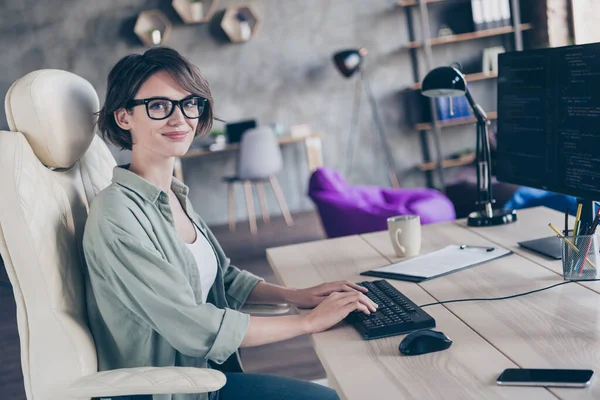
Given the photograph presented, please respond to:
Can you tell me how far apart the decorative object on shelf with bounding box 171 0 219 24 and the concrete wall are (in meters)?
0.13

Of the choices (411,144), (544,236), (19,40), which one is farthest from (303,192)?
(544,236)

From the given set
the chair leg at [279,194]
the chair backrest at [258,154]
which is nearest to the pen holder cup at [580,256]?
the chair backrest at [258,154]

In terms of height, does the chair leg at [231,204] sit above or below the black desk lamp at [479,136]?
below

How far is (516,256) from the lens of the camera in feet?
5.93

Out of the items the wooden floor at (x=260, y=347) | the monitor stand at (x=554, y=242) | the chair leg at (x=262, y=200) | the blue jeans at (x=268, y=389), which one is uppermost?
the monitor stand at (x=554, y=242)

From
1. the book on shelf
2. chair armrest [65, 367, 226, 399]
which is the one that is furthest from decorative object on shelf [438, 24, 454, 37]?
chair armrest [65, 367, 226, 399]

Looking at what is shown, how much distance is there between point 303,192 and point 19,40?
292 cm

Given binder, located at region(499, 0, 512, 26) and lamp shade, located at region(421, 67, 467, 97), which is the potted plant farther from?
lamp shade, located at region(421, 67, 467, 97)

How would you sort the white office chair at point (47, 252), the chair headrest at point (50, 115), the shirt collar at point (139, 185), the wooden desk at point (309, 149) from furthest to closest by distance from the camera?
1. the wooden desk at point (309, 149)
2. the shirt collar at point (139, 185)
3. the chair headrest at point (50, 115)
4. the white office chair at point (47, 252)

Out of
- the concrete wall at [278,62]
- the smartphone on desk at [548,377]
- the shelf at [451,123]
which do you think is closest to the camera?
the smartphone on desk at [548,377]

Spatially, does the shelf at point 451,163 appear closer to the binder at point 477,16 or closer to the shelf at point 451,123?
the shelf at point 451,123

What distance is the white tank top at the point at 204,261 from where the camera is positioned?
5.73ft

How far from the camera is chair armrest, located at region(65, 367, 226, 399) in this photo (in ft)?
3.98

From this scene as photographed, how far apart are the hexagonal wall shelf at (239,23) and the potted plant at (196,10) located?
0.21 m
